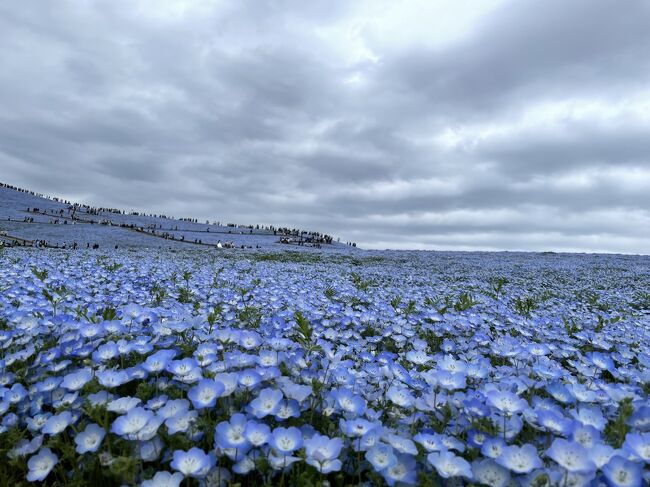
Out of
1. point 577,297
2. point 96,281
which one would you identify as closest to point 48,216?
point 96,281

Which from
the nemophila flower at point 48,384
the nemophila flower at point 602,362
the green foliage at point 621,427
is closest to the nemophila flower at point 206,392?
the nemophila flower at point 48,384

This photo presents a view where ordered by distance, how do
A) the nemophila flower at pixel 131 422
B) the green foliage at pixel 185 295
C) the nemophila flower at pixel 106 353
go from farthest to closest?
1. the green foliage at pixel 185 295
2. the nemophila flower at pixel 106 353
3. the nemophila flower at pixel 131 422

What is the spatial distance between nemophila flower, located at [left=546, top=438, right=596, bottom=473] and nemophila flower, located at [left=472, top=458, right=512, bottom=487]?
22 cm

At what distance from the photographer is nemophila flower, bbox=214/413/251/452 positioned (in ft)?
5.66

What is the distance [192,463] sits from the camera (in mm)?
1697

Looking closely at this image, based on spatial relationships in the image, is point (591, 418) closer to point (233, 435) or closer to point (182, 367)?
point (233, 435)

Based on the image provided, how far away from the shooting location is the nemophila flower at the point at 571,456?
1471mm

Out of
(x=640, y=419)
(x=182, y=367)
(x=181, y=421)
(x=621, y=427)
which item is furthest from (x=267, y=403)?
(x=640, y=419)

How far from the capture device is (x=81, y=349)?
2.94m

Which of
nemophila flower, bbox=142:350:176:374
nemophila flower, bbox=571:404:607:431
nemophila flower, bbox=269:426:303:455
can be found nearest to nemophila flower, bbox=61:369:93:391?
nemophila flower, bbox=142:350:176:374

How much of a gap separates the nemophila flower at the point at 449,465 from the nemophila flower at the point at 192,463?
3.03ft

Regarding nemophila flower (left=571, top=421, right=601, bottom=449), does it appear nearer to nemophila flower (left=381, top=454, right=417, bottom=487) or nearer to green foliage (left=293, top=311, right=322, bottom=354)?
nemophila flower (left=381, top=454, right=417, bottom=487)

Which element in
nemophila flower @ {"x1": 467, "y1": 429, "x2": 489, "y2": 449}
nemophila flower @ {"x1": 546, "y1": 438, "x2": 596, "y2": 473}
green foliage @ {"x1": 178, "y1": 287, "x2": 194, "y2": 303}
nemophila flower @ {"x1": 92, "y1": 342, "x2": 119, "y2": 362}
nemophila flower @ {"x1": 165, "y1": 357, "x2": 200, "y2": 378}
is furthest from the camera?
green foliage @ {"x1": 178, "y1": 287, "x2": 194, "y2": 303}

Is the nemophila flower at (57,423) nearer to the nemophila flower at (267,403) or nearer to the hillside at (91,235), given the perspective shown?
the nemophila flower at (267,403)
